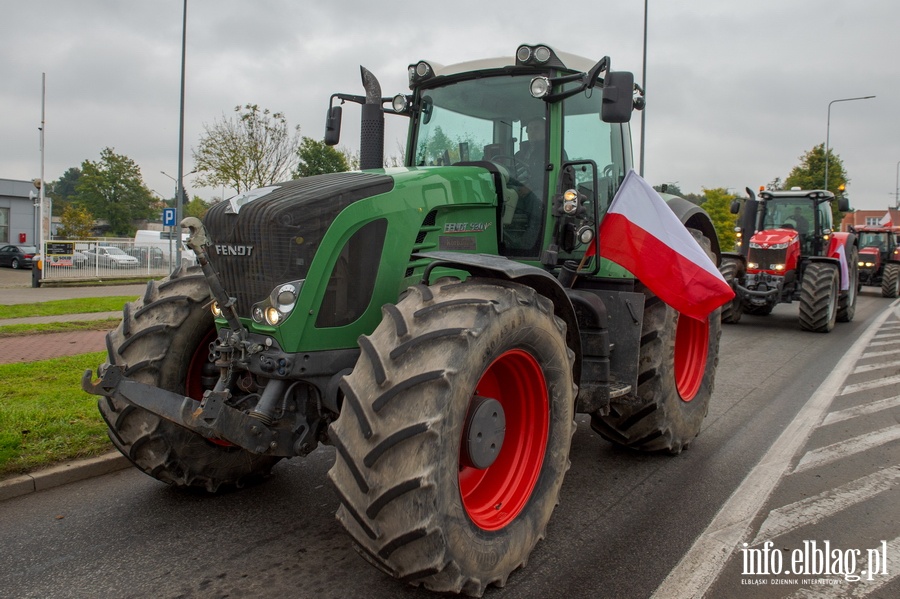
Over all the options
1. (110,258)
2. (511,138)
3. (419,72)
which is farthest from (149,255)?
(511,138)

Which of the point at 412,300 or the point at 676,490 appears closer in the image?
the point at 412,300

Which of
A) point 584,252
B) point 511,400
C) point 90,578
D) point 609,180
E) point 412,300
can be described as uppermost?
point 609,180

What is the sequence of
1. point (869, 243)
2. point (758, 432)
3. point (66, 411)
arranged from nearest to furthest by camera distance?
1. point (66, 411)
2. point (758, 432)
3. point (869, 243)

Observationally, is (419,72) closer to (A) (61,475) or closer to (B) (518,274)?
(B) (518,274)

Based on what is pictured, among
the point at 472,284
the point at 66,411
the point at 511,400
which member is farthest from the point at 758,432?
the point at 66,411

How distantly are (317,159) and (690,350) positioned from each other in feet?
96.1

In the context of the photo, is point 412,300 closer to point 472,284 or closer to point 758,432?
point 472,284

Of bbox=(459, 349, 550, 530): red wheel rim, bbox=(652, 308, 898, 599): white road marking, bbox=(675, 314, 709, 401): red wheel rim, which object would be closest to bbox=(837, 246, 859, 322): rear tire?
bbox=(652, 308, 898, 599): white road marking

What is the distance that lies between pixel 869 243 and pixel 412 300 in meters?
27.0

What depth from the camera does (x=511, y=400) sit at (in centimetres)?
375

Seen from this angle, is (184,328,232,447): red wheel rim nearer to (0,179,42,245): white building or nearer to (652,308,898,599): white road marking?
(652,308,898,599): white road marking

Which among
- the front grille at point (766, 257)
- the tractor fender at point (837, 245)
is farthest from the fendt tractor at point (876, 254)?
the front grille at point (766, 257)

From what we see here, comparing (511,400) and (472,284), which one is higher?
(472,284)

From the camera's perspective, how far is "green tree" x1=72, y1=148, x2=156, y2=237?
193 ft
